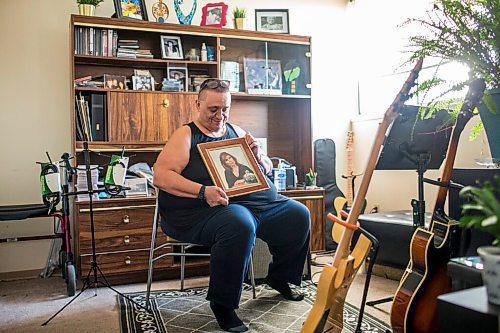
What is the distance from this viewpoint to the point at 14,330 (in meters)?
2.15

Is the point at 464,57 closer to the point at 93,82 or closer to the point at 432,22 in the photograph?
the point at 432,22

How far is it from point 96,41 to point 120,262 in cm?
148

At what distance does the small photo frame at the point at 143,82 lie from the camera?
3256 millimetres

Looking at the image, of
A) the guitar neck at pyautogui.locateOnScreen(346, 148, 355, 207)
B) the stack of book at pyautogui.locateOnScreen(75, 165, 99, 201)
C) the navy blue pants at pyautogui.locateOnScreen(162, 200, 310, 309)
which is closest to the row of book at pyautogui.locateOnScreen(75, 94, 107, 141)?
the stack of book at pyautogui.locateOnScreen(75, 165, 99, 201)

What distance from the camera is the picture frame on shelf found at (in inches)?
141

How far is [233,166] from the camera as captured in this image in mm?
2350

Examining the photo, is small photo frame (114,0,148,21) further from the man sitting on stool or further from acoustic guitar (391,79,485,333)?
acoustic guitar (391,79,485,333)

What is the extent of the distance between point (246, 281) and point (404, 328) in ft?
4.37

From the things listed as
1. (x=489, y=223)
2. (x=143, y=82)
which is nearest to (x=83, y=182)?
(x=143, y=82)

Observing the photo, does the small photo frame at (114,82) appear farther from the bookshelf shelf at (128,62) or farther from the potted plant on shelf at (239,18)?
the potted plant on shelf at (239,18)

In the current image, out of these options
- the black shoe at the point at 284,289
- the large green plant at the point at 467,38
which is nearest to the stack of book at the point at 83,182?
the black shoe at the point at 284,289

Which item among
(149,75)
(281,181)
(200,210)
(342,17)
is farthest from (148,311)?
A: (342,17)

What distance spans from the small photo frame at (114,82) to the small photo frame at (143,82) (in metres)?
0.08

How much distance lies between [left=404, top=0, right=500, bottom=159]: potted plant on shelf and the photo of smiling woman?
3.51 feet
